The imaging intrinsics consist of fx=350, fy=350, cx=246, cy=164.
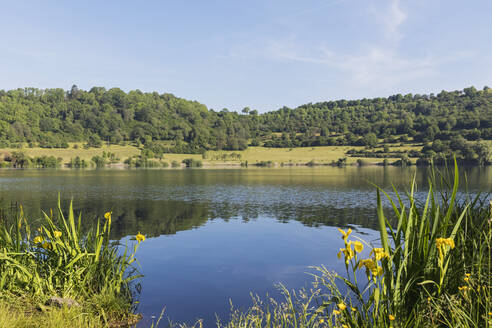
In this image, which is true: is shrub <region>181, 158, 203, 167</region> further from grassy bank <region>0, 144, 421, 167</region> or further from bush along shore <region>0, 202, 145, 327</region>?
bush along shore <region>0, 202, 145, 327</region>

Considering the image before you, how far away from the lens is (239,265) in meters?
13.7

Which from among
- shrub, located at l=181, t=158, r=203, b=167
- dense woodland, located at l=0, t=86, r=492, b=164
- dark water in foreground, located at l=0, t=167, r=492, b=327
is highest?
dense woodland, located at l=0, t=86, r=492, b=164

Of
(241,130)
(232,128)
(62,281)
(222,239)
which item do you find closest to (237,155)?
(241,130)

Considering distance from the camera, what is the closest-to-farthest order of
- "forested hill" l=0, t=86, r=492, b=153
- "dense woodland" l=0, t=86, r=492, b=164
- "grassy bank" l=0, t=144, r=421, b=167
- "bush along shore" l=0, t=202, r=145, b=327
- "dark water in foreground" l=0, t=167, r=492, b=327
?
"bush along shore" l=0, t=202, r=145, b=327 < "dark water in foreground" l=0, t=167, r=492, b=327 < "grassy bank" l=0, t=144, r=421, b=167 < "dense woodland" l=0, t=86, r=492, b=164 < "forested hill" l=0, t=86, r=492, b=153

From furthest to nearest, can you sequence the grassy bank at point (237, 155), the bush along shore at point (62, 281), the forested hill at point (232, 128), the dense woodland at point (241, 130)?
the forested hill at point (232, 128) < the dense woodland at point (241, 130) < the grassy bank at point (237, 155) < the bush along shore at point (62, 281)

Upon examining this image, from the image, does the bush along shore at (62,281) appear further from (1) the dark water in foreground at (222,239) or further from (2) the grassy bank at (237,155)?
(2) the grassy bank at (237,155)

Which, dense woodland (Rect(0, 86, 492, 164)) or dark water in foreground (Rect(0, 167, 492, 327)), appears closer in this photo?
dark water in foreground (Rect(0, 167, 492, 327))

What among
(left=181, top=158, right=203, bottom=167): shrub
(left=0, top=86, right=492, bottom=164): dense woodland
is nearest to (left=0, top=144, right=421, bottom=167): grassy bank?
(left=181, top=158, right=203, bottom=167): shrub

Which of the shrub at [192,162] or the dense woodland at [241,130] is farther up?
the dense woodland at [241,130]

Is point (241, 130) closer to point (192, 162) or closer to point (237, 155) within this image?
point (237, 155)

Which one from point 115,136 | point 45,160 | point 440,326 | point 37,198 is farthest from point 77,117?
point 440,326

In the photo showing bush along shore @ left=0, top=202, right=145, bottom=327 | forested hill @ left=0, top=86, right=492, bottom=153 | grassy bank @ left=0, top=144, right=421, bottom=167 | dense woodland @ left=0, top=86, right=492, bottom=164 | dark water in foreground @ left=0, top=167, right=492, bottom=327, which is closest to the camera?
bush along shore @ left=0, top=202, right=145, bottom=327

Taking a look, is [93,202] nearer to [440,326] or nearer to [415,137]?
[440,326]

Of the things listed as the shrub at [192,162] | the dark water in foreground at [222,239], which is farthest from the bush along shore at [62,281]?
the shrub at [192,162]
